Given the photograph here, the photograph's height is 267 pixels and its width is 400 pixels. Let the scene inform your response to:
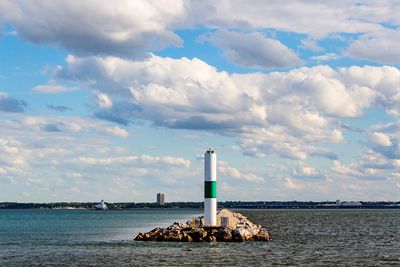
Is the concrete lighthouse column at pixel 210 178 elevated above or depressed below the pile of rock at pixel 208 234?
above

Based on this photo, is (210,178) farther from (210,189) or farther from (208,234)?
(208,234)

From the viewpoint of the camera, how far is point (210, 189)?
5712 centimetres

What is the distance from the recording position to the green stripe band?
57.0 m

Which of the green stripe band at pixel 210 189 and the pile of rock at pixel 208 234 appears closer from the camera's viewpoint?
the pile of rock at pixel 208 234

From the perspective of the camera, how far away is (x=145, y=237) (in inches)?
2365

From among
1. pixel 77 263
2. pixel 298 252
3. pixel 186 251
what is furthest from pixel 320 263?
pixel 77 263

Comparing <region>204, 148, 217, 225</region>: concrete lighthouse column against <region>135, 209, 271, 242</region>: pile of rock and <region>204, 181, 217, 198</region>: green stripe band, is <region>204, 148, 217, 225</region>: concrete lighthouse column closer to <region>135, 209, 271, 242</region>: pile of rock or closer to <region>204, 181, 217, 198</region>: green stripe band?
<region>204, 181, 217, 198</region>: green stripe band

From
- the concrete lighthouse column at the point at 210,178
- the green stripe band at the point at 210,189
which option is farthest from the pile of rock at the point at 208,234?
the green stripe band at the point at 210,189

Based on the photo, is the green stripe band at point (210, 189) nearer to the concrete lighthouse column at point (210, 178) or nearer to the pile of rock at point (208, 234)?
the concrete lighthouse column at point (210, 178)

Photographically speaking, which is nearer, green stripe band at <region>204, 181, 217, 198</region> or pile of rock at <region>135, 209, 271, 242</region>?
pile of rock at <region>135, 209, 271, 242</region>

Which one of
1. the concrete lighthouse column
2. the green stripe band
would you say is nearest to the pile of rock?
the concrete lighthouse column

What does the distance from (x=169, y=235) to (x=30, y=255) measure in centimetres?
1402

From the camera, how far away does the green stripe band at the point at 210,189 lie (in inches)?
2243

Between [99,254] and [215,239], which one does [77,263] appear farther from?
[215,239]
